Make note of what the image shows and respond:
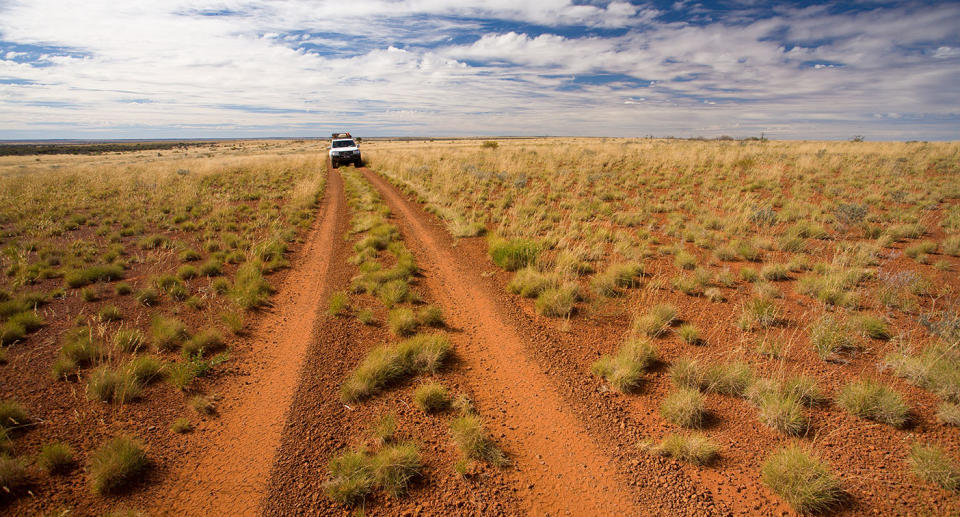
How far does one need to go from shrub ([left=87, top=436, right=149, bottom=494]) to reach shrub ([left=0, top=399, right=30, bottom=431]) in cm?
112

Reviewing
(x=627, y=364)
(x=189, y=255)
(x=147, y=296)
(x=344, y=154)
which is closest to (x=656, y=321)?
(x=627, y=364)

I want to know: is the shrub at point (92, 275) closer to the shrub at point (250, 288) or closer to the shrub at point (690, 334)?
the shrub at point (250, 288)

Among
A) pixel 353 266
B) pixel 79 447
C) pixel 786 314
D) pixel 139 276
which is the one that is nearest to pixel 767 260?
pixel 786 314

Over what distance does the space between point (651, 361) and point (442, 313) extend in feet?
10.8

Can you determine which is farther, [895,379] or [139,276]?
[139,276]

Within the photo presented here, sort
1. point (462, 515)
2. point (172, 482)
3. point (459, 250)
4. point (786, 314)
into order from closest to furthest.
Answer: point (462, 515) < point (172, 482) < point (786, 314) < point (459, 250)

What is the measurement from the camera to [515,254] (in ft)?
28.0

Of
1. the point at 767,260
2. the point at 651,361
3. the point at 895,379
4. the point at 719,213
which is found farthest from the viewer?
the point at 719,213

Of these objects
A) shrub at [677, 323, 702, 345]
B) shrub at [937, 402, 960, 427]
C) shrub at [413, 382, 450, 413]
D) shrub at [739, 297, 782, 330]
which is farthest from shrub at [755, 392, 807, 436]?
shrub at [413, 382, 450, 413]

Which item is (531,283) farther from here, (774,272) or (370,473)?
(774,272)

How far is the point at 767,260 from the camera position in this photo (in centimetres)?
873

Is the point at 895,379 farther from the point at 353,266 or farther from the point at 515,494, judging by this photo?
the point at 353,266

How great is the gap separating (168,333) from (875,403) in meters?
8.64

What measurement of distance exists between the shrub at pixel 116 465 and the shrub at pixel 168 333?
7.12 ft
